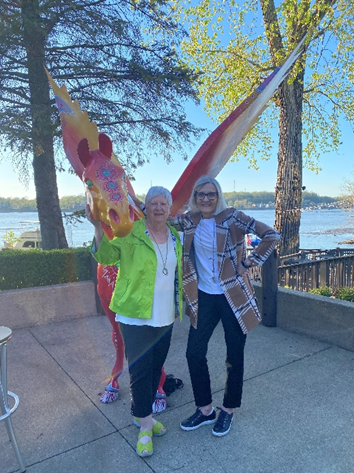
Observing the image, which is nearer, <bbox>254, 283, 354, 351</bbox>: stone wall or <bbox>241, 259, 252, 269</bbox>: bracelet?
<bbox>241, 259, 252, 269</bbox>: bracelet

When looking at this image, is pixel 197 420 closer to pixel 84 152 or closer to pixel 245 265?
pixel 245 265

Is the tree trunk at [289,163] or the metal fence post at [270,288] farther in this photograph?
the tree trunk at [289,163]

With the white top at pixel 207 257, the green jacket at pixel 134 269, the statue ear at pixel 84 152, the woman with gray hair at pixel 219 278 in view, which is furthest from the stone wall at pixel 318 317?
the statue ear at pixel 84 152

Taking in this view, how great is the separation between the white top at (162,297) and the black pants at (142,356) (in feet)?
0.17

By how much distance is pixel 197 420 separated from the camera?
110 inches

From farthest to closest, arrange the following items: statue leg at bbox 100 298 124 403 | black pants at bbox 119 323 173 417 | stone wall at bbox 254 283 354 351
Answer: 1. stone wall at bbox 254 283 354 351
2. statue leg at bbox 100 298 124 403
3. black pants at bbox 119 323 173 417

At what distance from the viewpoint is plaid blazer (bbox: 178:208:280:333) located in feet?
8.38

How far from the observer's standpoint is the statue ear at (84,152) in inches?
90.0

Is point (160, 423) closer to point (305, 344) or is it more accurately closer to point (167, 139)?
point (305, 344)

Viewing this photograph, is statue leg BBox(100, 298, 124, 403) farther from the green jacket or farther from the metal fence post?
the metal fence post

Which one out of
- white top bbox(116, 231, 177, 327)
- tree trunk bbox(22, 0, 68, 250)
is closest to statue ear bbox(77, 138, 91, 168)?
white top bbox(116, 231, 177, 327)

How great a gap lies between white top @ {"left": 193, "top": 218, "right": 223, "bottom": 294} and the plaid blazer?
3cm

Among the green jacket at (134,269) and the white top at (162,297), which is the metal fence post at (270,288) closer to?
the white top at (162,297)

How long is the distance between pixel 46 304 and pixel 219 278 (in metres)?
3.91
